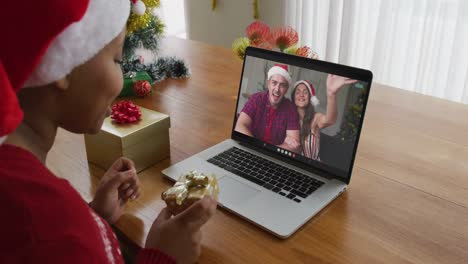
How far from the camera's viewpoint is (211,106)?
1348 mm

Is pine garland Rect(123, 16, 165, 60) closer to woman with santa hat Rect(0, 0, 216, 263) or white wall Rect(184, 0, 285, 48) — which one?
woman with santa hat Rect(0, 0, 216, 263)

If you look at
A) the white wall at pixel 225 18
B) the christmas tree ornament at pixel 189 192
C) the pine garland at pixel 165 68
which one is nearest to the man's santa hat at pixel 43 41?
the christmas tree ornament at pixel 189 192

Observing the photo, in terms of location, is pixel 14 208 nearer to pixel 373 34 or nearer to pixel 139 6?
pixel 139 6

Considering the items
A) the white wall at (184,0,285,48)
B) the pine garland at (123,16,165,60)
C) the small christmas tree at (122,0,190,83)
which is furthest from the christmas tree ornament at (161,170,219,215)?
the white wall at (184,0,285,48)

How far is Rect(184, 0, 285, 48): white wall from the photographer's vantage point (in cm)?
273

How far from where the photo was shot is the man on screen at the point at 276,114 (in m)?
0.98

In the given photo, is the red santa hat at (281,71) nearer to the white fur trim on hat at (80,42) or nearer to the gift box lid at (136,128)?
the gift box lid at (136,128)

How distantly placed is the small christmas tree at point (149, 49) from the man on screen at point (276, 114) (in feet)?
1.54

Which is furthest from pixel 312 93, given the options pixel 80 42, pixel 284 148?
pixel 80 42

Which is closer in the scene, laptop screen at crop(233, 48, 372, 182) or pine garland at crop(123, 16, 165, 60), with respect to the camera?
laptop screen at crop(233, 48, 372, 182)

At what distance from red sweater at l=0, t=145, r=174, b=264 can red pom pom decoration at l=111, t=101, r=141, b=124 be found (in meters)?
0.38

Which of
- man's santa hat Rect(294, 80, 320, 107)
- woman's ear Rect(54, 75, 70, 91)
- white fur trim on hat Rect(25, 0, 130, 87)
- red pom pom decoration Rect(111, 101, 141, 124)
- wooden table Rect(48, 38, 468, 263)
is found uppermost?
white fur trim on hat Rect(25, 0, 130, 87)

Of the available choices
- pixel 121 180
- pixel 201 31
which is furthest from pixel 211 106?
pixel 201 31

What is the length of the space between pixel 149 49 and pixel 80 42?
97 centimetres
